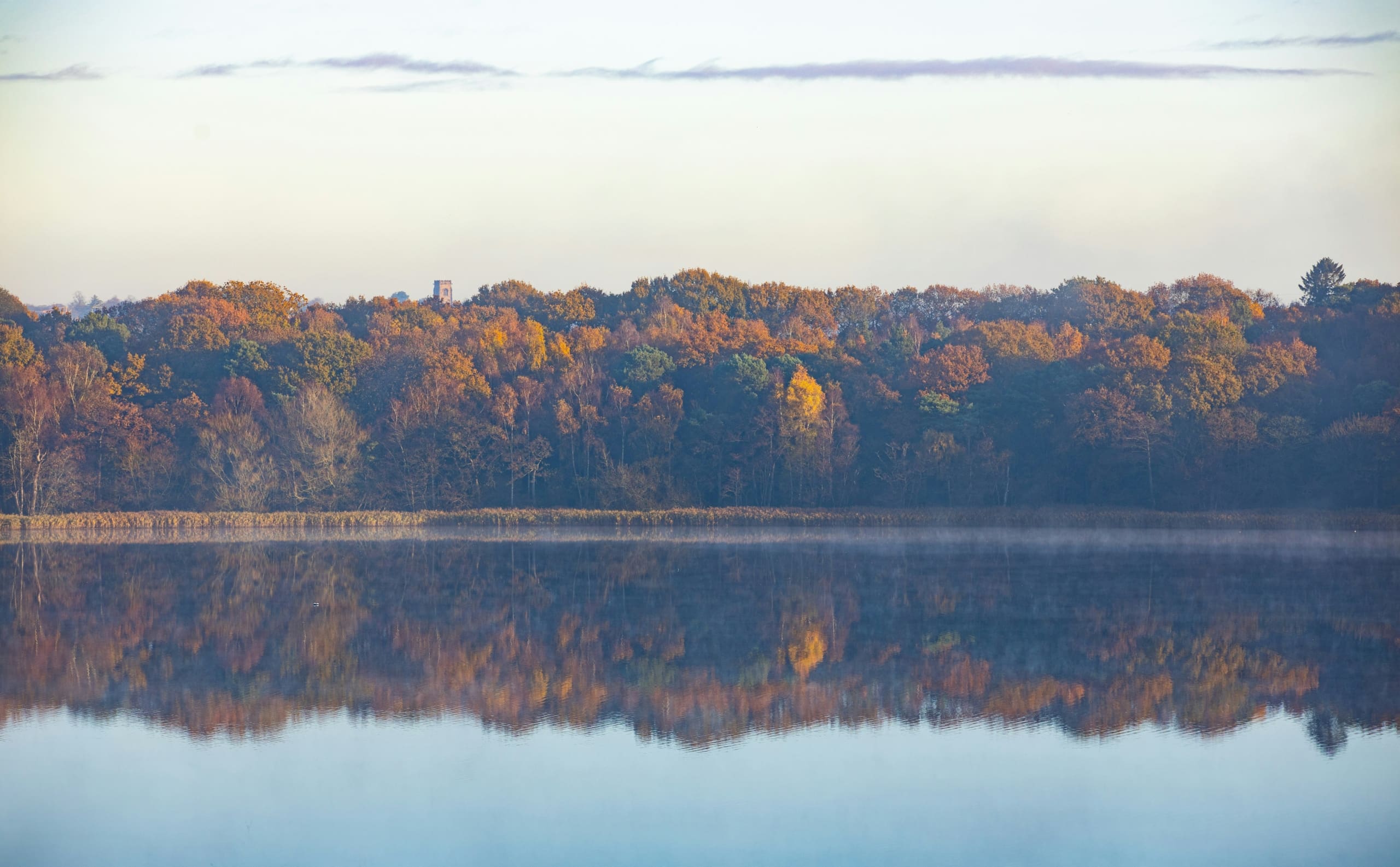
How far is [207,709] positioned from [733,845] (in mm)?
7317

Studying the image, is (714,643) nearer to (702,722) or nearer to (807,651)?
(807,651)

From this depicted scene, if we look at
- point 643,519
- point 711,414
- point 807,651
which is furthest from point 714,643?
point 711,414

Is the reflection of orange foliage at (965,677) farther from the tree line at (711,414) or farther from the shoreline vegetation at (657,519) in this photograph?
the tree line at (711,414)

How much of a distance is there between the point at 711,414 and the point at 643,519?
6856mm

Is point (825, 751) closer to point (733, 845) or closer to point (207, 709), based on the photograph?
point (733, 845)

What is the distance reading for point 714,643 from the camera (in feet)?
63.1

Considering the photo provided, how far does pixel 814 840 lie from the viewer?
10648mm

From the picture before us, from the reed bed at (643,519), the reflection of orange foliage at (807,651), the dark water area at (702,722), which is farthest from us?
the reed bed at (643,519)

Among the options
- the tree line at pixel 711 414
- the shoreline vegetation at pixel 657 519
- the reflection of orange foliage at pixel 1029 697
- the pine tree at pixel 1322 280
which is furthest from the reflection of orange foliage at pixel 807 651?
the pine tree at pixel 1322 280

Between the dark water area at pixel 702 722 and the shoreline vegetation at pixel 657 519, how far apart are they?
1788 cm

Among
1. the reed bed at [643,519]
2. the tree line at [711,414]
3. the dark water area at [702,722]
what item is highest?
the tree line at [711,414]

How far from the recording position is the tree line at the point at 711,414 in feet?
149

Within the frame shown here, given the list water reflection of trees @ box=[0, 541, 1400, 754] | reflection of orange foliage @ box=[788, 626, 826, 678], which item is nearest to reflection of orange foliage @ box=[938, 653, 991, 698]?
water reflection of trees @ box=[0, 541, 1400, 754]

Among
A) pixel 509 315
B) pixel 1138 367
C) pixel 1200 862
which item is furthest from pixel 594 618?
pixel 509 315
